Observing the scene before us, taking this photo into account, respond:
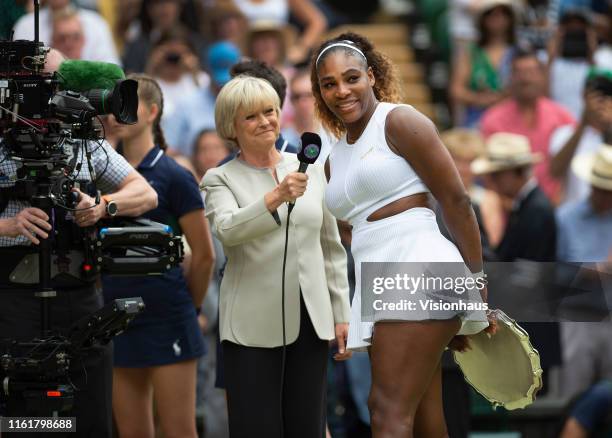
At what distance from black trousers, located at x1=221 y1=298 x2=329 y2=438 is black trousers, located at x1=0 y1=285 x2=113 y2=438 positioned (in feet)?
1.75

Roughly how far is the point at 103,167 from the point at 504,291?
1.86 m

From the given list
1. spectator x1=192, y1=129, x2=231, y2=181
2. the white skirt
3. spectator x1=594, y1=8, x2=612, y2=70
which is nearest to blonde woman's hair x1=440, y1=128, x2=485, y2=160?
spectator x1=192, y1=129, x2=231, y2=181

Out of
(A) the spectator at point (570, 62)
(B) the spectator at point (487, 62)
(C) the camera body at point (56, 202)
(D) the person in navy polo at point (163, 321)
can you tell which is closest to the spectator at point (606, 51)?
(A) the spectator at point (570, 62)

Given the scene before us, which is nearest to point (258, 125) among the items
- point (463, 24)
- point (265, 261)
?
point (265, 261)

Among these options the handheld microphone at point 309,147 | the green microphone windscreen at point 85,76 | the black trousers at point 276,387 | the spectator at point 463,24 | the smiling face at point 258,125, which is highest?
the spectator at point 463,24

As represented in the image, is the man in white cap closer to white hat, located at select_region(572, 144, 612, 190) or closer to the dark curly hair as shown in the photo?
white hat, located at select_region(572, 144, 612, 190)

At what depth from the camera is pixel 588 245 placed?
341 inches

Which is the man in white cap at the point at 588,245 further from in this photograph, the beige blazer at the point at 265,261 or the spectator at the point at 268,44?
the spectator at the point at 268,44

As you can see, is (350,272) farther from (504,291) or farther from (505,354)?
(505,354)

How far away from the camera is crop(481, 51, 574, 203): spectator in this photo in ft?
33.9

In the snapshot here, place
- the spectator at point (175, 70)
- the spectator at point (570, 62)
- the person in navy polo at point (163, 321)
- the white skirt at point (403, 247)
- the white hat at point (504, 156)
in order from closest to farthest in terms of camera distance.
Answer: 1. the white skirt at point (403, 247)
2. the person in navy polo at point (163, 321)
3. the white hat at point (504, 156)
4. the spectator at point (175, 70)
5. the spectator at point (570, 62)

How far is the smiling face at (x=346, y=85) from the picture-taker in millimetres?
5293

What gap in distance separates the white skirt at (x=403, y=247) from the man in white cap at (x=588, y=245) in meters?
2.55

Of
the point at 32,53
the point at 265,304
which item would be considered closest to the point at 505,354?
the point at 265,304
